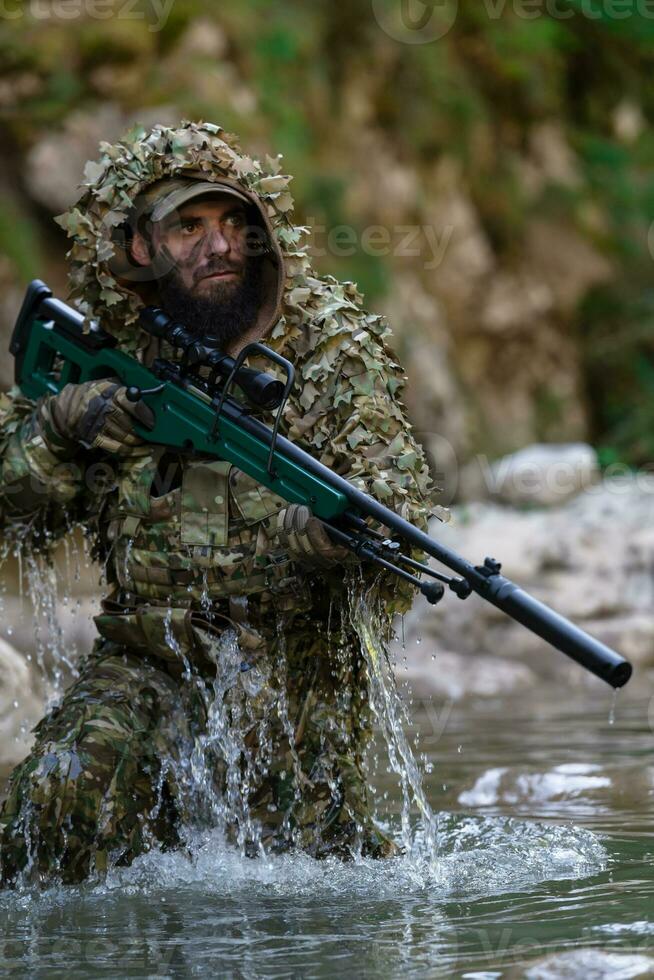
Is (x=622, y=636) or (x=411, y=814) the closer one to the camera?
(x=411, y=814)

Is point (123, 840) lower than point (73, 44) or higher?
lower

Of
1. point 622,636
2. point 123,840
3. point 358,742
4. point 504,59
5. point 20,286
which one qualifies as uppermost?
point 504,59

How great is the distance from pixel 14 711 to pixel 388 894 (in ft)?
8.51

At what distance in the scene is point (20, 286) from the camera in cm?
1106

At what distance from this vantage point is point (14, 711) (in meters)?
5.99

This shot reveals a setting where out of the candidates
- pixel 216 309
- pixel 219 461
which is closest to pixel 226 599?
pixel 219 461

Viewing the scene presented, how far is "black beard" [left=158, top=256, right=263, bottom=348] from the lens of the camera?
174 inches

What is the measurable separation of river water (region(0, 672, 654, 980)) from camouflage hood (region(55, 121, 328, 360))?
167 cm

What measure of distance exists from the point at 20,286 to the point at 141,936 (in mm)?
8230

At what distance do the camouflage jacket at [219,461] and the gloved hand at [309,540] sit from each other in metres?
0.19

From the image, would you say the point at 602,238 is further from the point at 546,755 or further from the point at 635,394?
the point at 546,755

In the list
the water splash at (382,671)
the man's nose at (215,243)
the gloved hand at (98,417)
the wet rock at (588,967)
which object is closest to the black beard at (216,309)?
the man's nose at (215,243)

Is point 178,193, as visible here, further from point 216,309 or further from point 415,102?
point 415,102

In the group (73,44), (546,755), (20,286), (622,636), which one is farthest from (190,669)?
(73,44)
